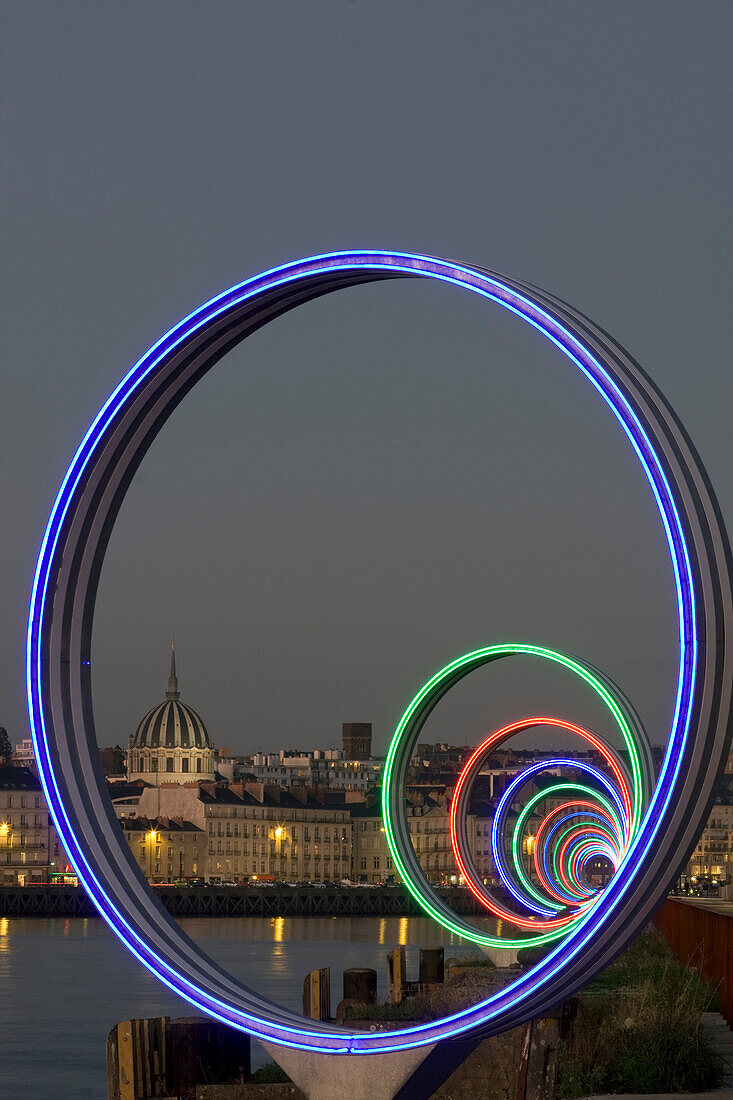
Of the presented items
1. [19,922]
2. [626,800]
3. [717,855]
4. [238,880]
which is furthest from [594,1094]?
[717,855]

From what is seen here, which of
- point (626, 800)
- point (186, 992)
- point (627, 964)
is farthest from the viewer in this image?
point (627, 964)

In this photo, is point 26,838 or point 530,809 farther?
point 26,838

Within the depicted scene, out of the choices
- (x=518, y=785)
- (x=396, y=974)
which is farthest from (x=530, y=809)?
(x=396, y=974)

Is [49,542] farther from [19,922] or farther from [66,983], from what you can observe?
[19,922]

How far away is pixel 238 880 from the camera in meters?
169

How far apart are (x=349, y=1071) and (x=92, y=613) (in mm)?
4064

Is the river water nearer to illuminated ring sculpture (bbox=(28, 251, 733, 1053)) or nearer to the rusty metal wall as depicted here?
the rusty metal wall

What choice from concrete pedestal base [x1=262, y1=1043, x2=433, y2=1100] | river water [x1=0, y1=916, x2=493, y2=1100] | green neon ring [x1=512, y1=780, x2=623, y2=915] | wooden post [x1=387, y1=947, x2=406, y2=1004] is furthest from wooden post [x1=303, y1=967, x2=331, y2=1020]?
concrete pedestal base [x1=262, y1=1043, x2=433, y2=1100]

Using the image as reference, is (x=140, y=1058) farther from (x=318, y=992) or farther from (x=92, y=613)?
(x=318, y=992)

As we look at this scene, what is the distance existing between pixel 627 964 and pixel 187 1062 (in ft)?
61.2

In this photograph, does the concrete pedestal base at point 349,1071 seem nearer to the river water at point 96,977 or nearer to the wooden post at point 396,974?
the river water at point 96,977

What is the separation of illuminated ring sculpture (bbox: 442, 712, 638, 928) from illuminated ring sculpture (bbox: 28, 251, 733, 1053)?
42.8 ft

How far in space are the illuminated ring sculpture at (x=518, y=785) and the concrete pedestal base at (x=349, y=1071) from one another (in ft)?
42.6

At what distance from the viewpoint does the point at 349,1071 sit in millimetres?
12539
